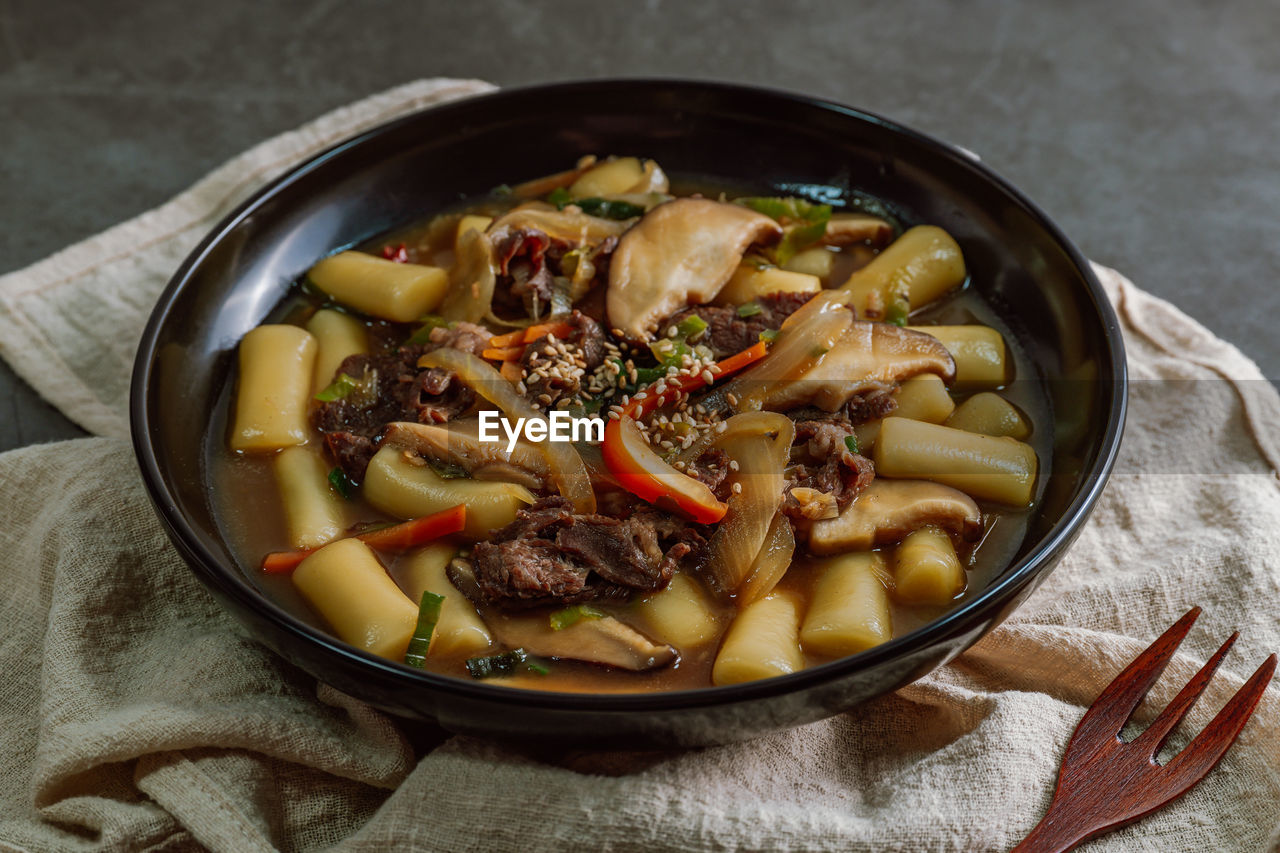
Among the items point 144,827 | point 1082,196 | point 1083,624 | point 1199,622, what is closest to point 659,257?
point 1083,624

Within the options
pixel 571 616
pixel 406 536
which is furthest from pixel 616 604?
pixel 406 536

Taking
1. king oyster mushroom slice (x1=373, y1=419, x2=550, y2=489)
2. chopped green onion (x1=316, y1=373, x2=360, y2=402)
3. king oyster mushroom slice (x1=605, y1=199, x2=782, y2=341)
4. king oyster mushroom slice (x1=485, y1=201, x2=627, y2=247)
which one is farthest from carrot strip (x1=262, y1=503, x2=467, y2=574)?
king oyster mushroom slice (x1=485, y1=201, x2=627, y2=247)

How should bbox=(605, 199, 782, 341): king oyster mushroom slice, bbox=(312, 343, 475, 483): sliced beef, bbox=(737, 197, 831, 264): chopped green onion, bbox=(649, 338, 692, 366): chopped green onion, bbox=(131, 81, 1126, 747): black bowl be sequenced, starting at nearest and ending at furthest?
bbox=(131, 81, 1126, 747): black bowl → bbox=(312, 343, 475, 483): sliced beef → bbox=(649, 338, 692, 366): chopped green onion → bbox=(605, 199, 782, 341): king oyster mushroom slice → bbox=(737, 197, 831, 264): chopped green onion

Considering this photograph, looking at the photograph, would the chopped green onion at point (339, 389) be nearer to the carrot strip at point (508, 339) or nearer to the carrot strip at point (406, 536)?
the carrot strip at point (508, 339)

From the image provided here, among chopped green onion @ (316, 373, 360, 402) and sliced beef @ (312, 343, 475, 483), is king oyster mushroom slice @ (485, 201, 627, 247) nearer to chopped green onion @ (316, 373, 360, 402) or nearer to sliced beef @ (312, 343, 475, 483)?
sliced beef @ (312, 343, 475, 483)

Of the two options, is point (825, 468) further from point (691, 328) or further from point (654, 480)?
point (691, 328)

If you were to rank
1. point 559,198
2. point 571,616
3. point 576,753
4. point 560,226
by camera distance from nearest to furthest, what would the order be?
point 576,753 < point 571,616 < point 560,226 < point 559,198

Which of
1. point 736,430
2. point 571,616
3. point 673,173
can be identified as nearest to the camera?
point 571,616

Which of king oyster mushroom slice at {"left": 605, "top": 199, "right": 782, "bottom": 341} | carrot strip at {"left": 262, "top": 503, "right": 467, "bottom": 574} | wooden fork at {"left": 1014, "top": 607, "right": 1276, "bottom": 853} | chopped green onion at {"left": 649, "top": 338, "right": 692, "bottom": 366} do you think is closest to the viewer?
wooden fork at {"left": 1014, "top": 607, "right": 1276, "bottom": 853}
